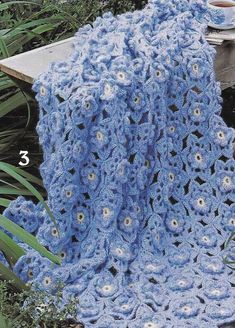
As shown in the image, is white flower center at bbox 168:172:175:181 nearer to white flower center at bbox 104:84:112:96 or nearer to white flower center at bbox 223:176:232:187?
white flower center at bbox 223:176:232:187

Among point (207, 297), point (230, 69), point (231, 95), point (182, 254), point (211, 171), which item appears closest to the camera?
point (207, 297)

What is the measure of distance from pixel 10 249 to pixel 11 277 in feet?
0.34

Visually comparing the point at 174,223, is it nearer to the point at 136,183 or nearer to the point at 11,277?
the point at 136,183

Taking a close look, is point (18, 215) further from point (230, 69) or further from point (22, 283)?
point (230, 69)

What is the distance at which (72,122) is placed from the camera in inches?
95.3

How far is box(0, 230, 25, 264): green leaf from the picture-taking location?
237 centimetres

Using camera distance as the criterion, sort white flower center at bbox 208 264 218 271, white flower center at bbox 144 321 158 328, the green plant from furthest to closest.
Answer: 1. white flower center at bbox 208 264 218 271
2. white flower center at bbox 144 321 158 328
3. the green plant

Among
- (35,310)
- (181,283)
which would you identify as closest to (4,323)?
(35,310)

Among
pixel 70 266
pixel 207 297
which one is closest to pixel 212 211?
pixel 207 297

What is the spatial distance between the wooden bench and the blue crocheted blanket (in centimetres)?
11

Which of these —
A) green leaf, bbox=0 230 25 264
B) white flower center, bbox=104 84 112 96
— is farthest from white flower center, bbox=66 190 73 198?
white flower center, bbox=104 84 112 96

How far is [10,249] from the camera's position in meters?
2.45

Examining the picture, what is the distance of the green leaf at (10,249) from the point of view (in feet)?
7.78

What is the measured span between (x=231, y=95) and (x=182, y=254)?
4.36 ft
